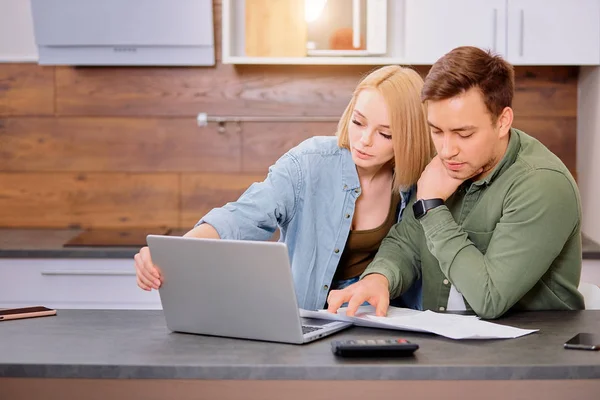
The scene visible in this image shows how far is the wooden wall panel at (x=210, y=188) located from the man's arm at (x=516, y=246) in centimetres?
188

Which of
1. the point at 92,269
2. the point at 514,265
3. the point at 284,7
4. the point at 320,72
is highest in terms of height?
the point at 284,7

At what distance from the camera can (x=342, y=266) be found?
7.95 ft

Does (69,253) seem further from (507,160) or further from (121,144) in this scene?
(507,160)

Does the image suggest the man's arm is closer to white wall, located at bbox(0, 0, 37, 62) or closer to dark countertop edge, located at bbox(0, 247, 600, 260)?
dark countertop edge, located at bbox(0, 247, 600, 260)

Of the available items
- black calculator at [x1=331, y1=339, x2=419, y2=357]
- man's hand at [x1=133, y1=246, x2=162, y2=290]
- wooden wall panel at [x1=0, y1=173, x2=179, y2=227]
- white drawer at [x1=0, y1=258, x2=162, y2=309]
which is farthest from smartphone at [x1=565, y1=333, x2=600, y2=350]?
wooden wall panel at [x1=0, y1=173, x2=179, y2=227]

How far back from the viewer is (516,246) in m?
1.88

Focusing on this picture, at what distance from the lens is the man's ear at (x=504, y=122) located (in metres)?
1.96

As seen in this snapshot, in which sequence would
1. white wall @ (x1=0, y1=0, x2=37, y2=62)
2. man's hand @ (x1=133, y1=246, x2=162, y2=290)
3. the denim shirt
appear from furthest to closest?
white wall @ (x1=0, y1=0, x2=37, y2=62)
the denim shirt
man's hand @ (x1=133, y1=246, x2=162, y2=290)

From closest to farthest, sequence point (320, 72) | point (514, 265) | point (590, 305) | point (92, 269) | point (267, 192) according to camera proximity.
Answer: point (514, 265), point (590, 305), point (267, 192), point (92, 269), point (320, 72)

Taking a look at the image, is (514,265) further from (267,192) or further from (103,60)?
(103,60)

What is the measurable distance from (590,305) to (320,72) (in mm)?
1831

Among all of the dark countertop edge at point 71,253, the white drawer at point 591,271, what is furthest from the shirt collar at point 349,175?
the white drawer at point 591,271

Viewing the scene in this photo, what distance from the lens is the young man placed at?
6.16 feet

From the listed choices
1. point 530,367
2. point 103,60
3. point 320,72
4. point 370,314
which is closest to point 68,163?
point 103,60
